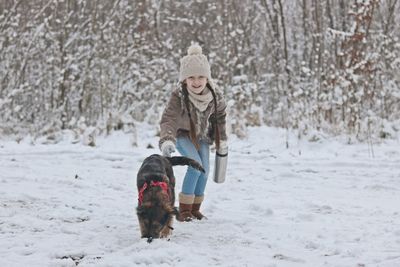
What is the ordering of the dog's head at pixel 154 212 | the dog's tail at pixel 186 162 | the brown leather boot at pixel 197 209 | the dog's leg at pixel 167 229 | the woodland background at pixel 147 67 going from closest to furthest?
1. the dog's head at pixel 154 212
2. the dog's leg at pixel 167 229
3. the dog's tail at pixel 186 162
4. the brown leather boot at pixel 197 209
5. the woodland background at pixel 147 67

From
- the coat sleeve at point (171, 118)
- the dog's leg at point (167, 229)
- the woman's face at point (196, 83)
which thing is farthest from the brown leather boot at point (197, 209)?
the woman's face at point (196, 83)

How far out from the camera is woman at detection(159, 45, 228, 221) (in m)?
4.52

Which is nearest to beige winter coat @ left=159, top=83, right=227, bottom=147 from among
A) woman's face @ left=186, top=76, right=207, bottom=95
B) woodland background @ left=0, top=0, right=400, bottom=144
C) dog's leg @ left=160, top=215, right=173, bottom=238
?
woman's face @ left=186, top=76, right=207, bottom=95

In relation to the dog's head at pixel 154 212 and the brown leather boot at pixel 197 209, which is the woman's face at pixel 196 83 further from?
the dog's head at pixel 154 212

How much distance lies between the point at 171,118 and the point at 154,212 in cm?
117

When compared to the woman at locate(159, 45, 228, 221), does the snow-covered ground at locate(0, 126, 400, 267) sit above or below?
below

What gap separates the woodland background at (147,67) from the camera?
9445 millimetres

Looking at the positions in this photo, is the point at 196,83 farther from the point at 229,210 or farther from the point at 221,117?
the point at 229,210

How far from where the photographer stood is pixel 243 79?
36.0ft

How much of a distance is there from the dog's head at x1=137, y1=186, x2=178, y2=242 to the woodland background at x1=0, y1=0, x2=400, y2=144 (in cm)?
573

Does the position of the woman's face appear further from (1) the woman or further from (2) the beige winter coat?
(2) the beige winter coat

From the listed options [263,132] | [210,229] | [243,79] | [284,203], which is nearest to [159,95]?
[243,79]

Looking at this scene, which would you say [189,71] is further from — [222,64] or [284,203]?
[222,64]

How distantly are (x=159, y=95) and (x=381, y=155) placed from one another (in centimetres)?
558
